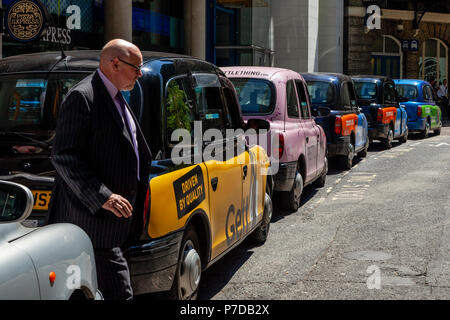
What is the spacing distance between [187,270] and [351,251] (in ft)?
9.37

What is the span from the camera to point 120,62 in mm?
3857

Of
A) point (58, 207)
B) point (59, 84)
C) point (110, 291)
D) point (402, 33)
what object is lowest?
point (110, 291)

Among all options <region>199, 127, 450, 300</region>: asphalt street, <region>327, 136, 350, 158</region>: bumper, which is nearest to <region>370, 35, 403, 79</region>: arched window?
<region>327, 136, 350, 158</region>: bumper

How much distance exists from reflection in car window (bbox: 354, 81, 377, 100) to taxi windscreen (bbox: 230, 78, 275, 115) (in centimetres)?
895

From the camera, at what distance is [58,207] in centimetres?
392

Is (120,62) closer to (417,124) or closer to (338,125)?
(338,125)

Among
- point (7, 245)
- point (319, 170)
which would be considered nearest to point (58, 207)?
point (7, 245)

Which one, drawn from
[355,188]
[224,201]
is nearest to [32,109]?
[224,201]

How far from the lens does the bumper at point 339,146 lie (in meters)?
13.5

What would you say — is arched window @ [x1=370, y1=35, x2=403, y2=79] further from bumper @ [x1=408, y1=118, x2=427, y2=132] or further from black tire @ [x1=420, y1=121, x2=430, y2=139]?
bumper @ [x1=408, y1=118, x2=427, y2=132]

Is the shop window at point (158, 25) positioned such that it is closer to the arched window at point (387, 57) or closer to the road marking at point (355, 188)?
the road marking at point (355, 188)

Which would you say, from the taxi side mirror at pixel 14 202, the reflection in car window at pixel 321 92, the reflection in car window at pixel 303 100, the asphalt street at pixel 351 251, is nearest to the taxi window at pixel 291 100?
the reflection in car window at pixel 303 100
